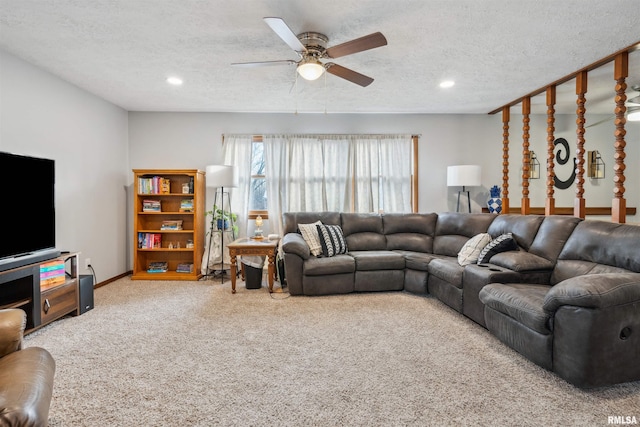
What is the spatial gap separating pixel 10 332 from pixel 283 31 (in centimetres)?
225

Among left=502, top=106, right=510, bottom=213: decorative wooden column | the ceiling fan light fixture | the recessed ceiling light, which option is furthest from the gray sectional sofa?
the recessed ceiling light

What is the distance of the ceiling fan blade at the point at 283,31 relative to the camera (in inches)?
80.3

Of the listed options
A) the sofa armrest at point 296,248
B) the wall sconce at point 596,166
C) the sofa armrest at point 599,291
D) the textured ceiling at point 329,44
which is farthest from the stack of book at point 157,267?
the wall sconce at point 596,166

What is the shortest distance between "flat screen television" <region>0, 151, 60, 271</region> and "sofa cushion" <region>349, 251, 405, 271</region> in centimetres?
316

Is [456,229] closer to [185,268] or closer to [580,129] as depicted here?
[580,129]

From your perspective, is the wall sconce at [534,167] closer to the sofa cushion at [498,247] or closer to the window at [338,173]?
the window at [338,173]

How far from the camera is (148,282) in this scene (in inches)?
183

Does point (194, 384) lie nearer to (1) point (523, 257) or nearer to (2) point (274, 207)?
(1) point (523, 257)

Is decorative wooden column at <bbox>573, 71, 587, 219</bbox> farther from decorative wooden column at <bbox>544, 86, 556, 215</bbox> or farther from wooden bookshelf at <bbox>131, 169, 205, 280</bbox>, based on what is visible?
wooden bookshelf at <bbox>131, 169, 205, 280</bbox>

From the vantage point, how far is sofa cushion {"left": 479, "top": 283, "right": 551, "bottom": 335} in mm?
2158

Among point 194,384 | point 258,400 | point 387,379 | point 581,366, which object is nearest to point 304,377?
point 258,400

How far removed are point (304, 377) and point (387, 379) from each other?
0.53 m
